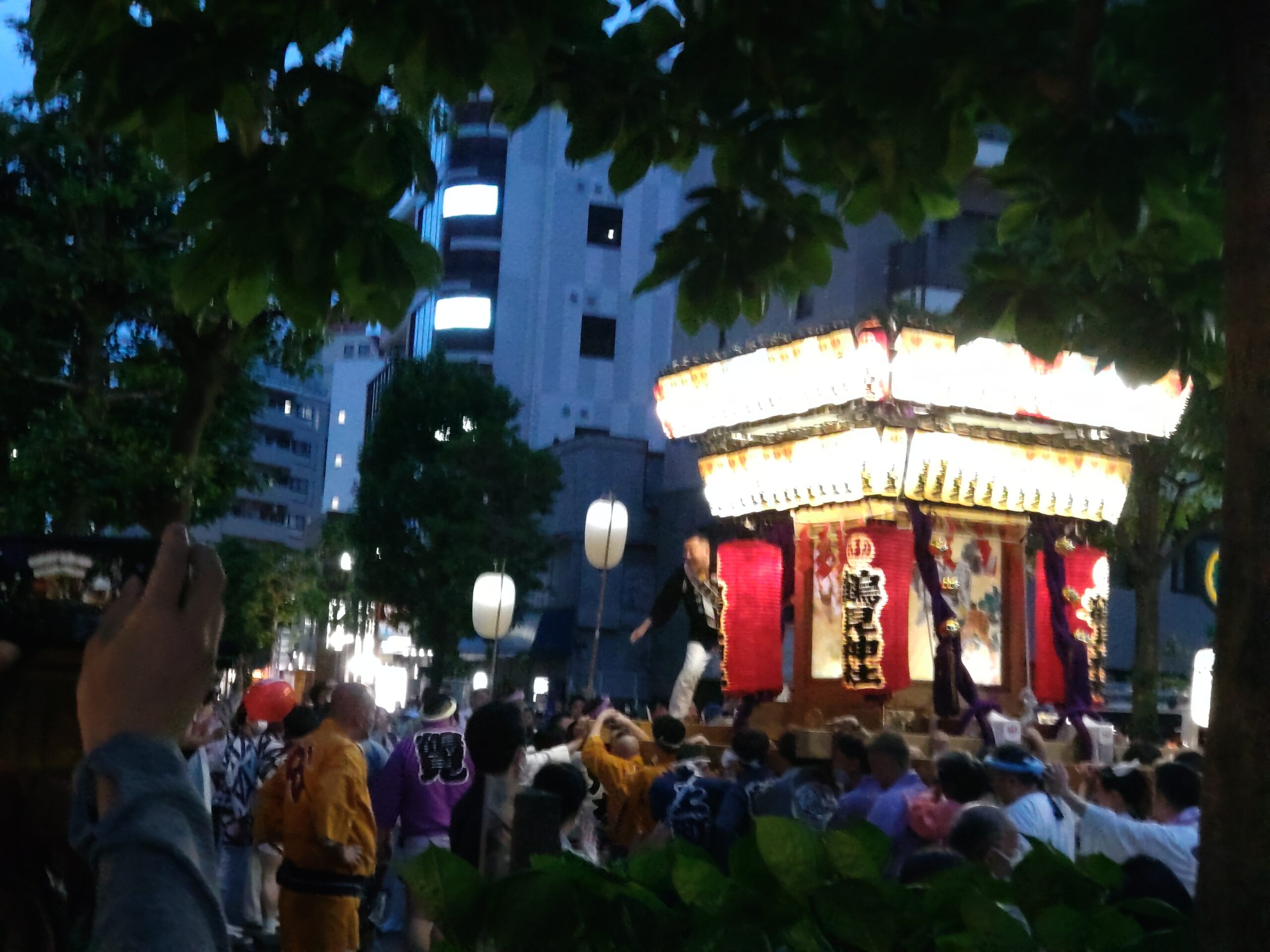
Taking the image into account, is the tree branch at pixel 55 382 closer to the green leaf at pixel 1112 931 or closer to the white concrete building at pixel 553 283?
the green leaf at pixel 1112 931

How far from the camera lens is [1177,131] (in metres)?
4.06

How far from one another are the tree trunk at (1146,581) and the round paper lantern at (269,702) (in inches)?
533

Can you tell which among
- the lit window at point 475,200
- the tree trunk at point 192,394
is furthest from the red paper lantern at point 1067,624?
the lit window at point 475,200

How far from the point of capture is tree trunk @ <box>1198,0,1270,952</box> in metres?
2.80

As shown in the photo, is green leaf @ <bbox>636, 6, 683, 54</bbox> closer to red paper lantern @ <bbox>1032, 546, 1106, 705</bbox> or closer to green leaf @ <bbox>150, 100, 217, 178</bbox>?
green leaf @ <bbox>150, 100, 217, 178</bbox>

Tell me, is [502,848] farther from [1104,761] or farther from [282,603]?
[282,603]

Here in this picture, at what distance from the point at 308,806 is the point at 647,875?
447 cm

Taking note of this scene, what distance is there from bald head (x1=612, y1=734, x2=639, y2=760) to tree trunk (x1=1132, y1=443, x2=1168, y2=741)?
46.8 ft

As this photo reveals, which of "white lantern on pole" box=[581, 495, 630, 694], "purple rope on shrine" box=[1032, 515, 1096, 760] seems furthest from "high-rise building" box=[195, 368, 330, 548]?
"purple rope on shrine" box=[1032, 515, 1096, 760]

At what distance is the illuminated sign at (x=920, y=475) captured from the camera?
12.9 meters

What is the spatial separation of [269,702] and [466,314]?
40.1 metres

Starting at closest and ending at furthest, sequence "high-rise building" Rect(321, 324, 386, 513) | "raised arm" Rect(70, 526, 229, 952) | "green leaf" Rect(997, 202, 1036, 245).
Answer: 1. "raised arm" Rect(70, 526, 229, 952)
2. "green leaf" Rect(997, 202, 1036, 245)
3. "high-rise building" Rect(321, 324, 386, 513)

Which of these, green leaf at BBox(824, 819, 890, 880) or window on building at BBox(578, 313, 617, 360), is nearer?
green leaf at BBox(824, 819, 890, 880)

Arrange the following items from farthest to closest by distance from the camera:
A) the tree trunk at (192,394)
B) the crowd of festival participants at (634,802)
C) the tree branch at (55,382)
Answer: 1. the tree branch at (55,382)
2. the tree trunk at (192,394)
3. the crowd of festival participants at (634,802)
